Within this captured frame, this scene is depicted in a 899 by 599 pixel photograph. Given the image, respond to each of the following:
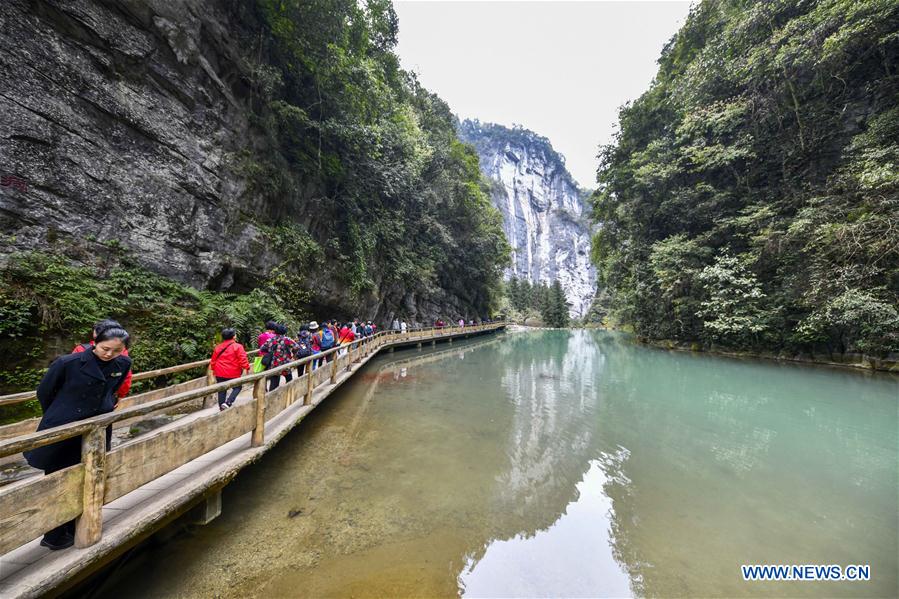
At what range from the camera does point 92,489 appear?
2244mm

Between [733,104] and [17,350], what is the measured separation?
91.1 feet

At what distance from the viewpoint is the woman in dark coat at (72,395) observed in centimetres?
223

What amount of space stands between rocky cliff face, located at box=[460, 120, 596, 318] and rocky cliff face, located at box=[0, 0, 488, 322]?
8410 cm

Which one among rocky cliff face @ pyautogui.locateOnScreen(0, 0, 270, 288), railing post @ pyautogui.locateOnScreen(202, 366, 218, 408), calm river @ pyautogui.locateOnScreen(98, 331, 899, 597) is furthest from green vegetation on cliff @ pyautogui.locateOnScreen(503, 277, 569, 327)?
railing post @ pyautogui.locateOnScreen(202, 366, 218, 408)

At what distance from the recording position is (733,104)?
60.1 feet

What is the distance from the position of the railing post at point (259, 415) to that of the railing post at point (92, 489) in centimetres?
189

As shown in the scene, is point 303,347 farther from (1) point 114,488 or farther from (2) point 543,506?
(2) point 543,506

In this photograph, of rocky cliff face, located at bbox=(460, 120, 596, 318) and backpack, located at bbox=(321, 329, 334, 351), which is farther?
rocky cliff face, located at bbox=(460, 120, 596, 318)

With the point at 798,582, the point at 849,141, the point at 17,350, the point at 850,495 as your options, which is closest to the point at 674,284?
the point at 849,141

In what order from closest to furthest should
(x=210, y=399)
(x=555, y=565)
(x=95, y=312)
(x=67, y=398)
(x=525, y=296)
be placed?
1. (x=67, y=398)
2. (x=555, y=565)
3. (x=210, y=399)
4. (x=95, y=312)
5. (x=525, y=296)

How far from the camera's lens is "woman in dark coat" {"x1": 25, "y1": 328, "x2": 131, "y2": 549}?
87.9 inches

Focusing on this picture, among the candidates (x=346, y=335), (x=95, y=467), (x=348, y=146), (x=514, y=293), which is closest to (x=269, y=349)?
(x=95, y=467)

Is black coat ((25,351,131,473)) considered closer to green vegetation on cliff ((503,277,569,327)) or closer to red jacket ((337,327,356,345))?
red jacket ((337,327,356,345))

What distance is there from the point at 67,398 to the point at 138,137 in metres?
9.17
